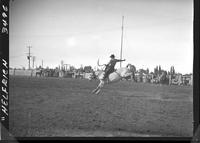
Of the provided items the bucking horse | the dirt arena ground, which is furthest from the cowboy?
the dirt arena ground

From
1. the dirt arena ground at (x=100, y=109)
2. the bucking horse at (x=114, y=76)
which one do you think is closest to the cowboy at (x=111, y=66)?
the bucking horse at (x=114, y=76)

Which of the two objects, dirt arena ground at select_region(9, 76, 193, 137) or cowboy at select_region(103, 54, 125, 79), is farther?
cowboy at select_region(103, 54, 125, 79)

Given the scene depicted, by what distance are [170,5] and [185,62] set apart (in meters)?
0.91

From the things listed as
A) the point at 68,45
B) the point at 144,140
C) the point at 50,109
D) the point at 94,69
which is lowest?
the point at 144,140

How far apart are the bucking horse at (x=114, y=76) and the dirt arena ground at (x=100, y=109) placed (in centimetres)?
7

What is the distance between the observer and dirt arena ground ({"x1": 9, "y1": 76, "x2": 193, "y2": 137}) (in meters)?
5.28

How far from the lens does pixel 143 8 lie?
5426 millimetres

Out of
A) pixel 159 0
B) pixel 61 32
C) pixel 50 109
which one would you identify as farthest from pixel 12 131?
pixel 159 0

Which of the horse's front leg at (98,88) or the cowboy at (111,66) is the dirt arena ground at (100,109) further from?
the cowboy at (111,66)

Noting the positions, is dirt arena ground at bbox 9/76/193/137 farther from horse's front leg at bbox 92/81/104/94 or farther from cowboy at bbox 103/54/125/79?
cowboy at bbox 103/54/125/79

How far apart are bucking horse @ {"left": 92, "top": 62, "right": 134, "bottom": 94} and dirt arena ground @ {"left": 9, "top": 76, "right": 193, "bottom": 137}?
7 cm

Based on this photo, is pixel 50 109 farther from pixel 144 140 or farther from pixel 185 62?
pixel 185 62

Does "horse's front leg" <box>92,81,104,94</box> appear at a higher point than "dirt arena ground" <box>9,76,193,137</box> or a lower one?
higher

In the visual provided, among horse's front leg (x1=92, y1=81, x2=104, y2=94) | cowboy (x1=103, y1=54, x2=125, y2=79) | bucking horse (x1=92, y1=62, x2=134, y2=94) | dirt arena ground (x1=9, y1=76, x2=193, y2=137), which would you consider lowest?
dirt arena ground (x1=9, y1=76, x2=193, y2=137)
